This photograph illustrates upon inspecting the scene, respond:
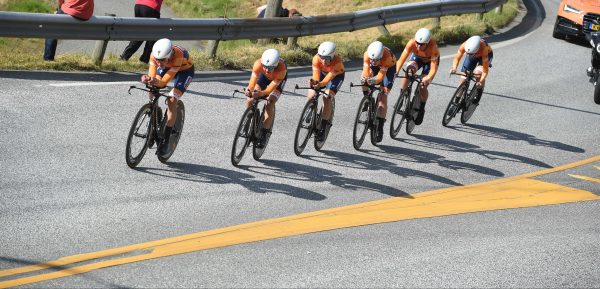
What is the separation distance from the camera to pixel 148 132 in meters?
12.0

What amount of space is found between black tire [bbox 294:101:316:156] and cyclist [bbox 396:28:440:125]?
207 centimetres

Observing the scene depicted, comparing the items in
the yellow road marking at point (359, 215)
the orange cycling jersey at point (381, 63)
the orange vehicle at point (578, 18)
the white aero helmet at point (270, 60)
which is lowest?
the yellow road marking at point (359, 215)

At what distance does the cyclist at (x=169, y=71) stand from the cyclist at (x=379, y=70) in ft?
8.82

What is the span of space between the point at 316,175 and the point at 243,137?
1031 mm

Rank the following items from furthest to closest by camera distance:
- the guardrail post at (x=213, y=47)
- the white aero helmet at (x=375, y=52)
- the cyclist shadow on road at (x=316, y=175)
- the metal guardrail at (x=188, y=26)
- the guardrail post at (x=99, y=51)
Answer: the guardrail post at (x=213, y=47)
the guardrail post at (x=99, y=51)
the metal guardrail at (x=188, y=26)
the white aero helmet at (x=375, y=52)
the cyclist shadow on road at (x=316, y=175)

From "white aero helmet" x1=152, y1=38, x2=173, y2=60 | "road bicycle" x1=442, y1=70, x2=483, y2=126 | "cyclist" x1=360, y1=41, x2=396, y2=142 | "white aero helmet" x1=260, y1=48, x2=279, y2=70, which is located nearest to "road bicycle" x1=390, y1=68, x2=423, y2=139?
"cyclist" x1=360, y1=41, x2=396, y2=142

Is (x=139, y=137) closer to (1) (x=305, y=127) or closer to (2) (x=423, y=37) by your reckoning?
(1) (x=305, y=127)

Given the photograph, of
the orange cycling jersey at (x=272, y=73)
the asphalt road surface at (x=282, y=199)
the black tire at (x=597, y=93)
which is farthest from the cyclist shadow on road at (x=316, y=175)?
the black tire at (x=597, y=93)

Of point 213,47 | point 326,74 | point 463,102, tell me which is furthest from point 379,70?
point 213,47

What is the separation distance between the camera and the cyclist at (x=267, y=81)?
1252cm

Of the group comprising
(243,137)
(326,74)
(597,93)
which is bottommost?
(243,137)

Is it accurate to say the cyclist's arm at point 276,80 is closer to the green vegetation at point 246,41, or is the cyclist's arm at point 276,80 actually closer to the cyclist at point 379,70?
the cyclist at point 379,70

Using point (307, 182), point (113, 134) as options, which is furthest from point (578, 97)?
point (113, 134)

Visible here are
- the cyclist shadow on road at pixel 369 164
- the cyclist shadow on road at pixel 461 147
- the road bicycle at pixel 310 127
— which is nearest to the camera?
the cyclist shadow on road at pixel 369 164
